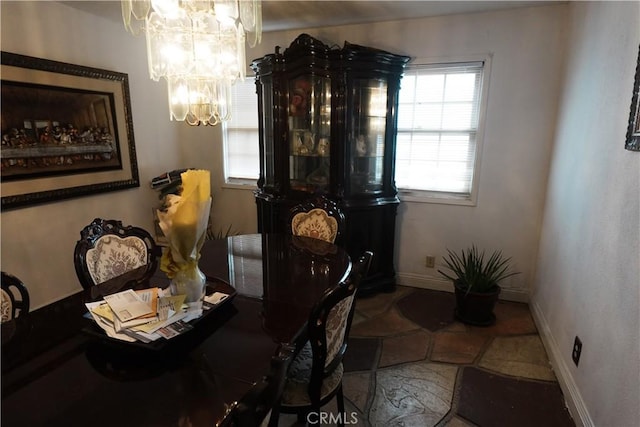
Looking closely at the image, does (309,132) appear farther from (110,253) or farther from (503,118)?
(110,253)

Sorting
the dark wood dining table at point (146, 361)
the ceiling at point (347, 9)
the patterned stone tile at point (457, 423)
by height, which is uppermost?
the ceiling at point (347, 9)

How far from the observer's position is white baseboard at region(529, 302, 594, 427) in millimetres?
1767

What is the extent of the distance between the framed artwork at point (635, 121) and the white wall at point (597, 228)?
48 mm

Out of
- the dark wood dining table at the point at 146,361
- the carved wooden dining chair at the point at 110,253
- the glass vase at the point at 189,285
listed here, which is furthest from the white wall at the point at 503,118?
the glass vase at the point at 189,285

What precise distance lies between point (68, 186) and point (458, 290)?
3.18 m

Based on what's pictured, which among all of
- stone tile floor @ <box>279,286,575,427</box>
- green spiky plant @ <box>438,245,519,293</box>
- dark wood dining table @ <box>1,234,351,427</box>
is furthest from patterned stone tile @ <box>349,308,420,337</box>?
dark wood dining table @ <box>1,234,351,427</box>

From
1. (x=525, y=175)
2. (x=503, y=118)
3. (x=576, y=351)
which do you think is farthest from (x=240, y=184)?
(x=576, y=351)

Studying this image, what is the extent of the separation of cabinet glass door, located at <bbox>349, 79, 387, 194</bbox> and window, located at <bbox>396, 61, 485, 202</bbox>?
266 mm

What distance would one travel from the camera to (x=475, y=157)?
3.02 m

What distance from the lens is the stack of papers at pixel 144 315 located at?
116 centimetres

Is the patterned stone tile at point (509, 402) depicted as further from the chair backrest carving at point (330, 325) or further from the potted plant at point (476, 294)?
the chair backrest carving at point (330, 325)

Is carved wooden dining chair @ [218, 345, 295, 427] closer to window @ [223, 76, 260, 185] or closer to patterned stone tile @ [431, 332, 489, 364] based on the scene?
patterned stone tile @ [431, 332, 489, 364]

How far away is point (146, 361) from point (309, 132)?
2315mm

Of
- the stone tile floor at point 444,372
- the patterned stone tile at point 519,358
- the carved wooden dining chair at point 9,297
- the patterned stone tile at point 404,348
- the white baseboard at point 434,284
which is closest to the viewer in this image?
the carved wooden dining chair at point 9,297
